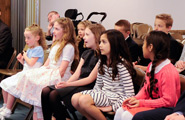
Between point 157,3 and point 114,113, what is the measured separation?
154 inches

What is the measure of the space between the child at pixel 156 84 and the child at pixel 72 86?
2.15 ft

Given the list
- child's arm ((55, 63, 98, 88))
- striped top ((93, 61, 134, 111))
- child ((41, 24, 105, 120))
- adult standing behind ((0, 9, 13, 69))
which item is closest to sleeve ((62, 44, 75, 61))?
child ((41, 24, 105, 120))

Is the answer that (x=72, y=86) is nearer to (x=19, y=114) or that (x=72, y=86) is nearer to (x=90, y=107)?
(x=90, y=107)

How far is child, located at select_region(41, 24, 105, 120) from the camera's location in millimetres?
2666

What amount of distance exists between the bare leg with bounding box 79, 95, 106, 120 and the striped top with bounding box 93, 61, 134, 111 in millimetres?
121

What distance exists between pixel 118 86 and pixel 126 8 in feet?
12.7

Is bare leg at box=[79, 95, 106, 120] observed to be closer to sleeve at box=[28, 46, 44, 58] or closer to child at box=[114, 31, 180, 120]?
child at box=[114, 31, 180, 120]

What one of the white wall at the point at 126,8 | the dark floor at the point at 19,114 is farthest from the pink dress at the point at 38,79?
the white wall at the point at 126,8

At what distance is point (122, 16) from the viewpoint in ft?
19.9

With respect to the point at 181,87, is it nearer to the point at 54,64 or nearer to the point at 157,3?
the point at 54,64

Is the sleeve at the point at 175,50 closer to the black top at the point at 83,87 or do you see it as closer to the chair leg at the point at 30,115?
the black top at the point at 83,87

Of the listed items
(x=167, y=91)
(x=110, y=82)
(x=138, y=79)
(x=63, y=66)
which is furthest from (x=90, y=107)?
(x=63, y=66)

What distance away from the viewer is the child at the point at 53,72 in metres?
3.02

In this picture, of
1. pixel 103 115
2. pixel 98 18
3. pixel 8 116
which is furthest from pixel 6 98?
pixel 98 18
